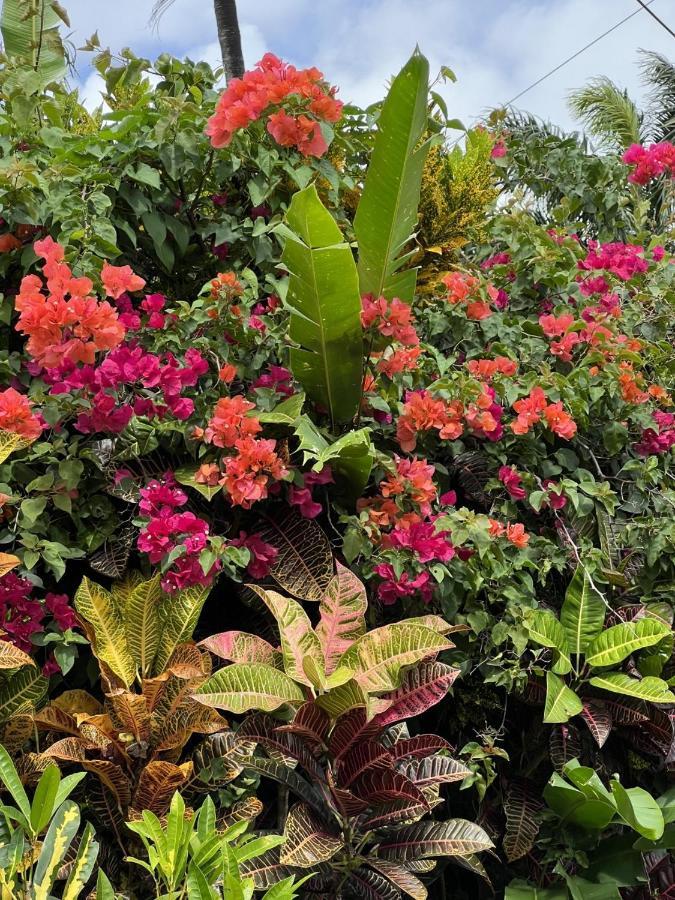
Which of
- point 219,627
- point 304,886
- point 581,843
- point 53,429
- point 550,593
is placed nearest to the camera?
point 304,886

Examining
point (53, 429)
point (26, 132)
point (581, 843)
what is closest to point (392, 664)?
point (581, 843)

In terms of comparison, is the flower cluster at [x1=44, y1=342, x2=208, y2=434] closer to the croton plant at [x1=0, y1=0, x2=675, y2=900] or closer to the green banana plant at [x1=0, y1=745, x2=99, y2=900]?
the croton plant at [x1=0, y1=0, x2=675, y2=900]

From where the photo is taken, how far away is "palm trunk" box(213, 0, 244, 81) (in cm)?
506

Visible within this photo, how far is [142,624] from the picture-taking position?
1882mm

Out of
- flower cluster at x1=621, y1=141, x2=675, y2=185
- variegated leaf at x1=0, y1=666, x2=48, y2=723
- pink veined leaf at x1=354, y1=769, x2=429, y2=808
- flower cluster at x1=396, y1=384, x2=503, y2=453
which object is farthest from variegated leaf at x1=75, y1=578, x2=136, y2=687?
flower cluster at x1=621, y1=141, x2=675, y2=185

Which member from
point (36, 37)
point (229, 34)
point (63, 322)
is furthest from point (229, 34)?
point (63, 322)

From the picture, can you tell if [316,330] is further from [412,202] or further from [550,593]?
[550,593]

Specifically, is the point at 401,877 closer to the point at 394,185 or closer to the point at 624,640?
the point at 624,640

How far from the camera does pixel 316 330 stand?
2.09 metres

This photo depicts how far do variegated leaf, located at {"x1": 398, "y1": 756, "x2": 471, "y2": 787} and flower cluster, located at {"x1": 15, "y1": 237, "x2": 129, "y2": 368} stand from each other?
121cm

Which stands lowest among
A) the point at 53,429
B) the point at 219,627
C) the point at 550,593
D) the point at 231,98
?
the point at 550,593

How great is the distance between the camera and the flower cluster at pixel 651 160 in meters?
3.50

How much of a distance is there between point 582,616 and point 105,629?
1.28 m

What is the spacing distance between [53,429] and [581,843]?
1.74m
